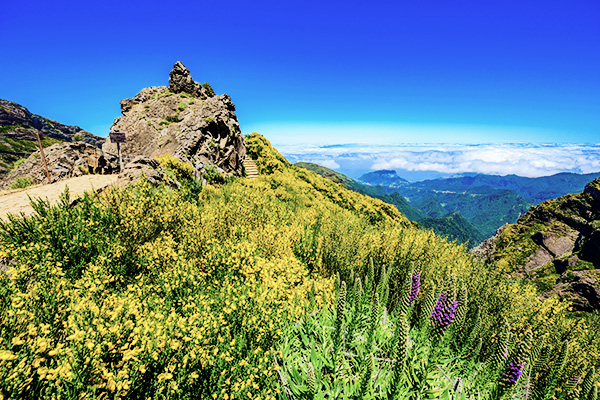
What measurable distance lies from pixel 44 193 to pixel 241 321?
1233 cm

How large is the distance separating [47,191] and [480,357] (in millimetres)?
16643

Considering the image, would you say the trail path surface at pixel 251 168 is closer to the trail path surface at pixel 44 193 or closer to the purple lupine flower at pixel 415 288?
the trail path surface at pixel 44 193

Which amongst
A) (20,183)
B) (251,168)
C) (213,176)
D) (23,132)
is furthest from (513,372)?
(23,132)

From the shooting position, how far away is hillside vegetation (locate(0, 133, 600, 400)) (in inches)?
119

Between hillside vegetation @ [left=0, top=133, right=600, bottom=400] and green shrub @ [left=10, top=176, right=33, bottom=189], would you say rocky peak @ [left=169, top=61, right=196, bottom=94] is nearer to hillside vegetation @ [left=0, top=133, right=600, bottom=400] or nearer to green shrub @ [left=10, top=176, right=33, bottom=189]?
green shrub @ [left=10, top=176, right=33, bottom=189]

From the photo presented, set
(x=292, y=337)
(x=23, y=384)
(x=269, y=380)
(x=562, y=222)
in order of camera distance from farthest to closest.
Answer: (x=562, y=222)
(x=292, y=337)
(x=269, y=380)
(x=23, y=384)

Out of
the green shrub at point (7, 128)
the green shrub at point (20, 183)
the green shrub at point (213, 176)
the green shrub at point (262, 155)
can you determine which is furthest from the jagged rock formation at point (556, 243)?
the green shrub at point (7, 128)

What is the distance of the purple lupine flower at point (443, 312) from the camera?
363cm

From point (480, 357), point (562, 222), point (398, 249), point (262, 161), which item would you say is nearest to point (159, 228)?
point (398, 249)

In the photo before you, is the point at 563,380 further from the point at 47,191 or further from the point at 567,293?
the point at 567,293

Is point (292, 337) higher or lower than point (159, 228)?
lower

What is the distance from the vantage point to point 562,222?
175 feet

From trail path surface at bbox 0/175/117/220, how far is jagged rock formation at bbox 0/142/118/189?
961 mm

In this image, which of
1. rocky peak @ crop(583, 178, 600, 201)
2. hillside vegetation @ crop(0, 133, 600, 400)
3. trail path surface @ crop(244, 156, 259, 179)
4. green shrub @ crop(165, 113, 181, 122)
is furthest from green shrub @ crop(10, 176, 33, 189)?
rocky peak @ crop(583, 178, 600, 201)
